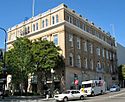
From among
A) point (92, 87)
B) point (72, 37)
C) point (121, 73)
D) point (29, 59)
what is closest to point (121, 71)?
point (121, 73)

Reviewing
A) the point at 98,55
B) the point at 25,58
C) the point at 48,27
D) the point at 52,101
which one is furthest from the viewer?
the point at 98,55

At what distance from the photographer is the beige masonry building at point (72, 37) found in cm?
4716

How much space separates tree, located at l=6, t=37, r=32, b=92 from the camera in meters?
40.2

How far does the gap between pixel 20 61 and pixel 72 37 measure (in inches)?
532

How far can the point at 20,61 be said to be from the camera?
4059 centimetres

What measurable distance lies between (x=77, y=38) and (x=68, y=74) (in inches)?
363

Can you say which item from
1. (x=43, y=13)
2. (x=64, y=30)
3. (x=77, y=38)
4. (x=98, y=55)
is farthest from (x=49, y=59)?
(x=98, y=55)

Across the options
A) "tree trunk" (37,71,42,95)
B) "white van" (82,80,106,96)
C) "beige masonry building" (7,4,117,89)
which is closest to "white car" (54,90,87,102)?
"white van" (82,80,106,96)

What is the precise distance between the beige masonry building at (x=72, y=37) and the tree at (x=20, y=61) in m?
7.73

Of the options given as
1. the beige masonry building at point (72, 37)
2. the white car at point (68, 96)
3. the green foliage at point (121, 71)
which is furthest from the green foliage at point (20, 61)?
the green foliage at point (121, 71)

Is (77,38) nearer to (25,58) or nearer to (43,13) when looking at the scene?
(43,13)

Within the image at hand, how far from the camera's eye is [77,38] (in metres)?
51.2

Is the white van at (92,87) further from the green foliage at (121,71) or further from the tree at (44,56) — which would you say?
the green foliage at (121,71)

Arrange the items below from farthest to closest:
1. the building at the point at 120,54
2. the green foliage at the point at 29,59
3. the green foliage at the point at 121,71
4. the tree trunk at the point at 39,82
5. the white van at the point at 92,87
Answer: the building at the point at 120,54 → the green foliage at the point at 121,71 → the tree trunk at the point at 39,82 → the green foliage at the point at 29,59 → the white van at the point at 92,87
